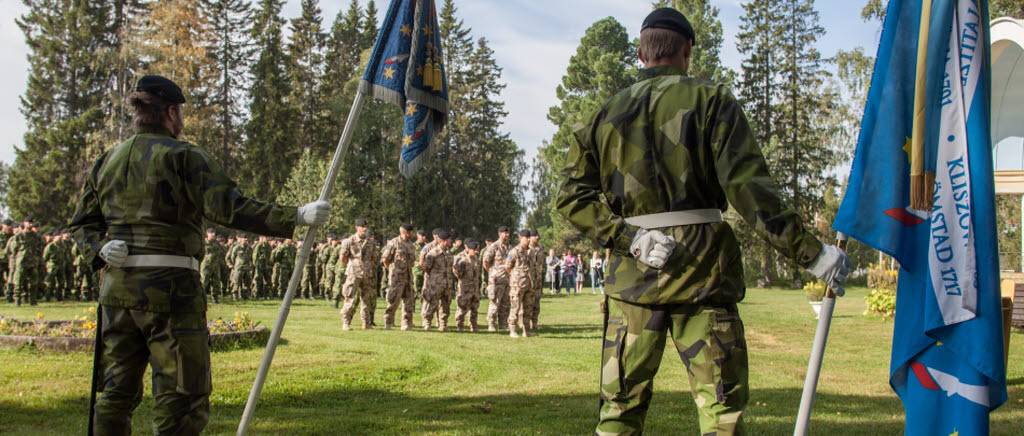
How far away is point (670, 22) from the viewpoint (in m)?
3.19

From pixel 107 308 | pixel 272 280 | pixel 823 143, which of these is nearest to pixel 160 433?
pixel 107 308

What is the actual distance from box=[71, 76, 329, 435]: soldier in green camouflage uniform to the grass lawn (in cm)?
231

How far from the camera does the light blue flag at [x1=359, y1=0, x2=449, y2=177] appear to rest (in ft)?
15.5

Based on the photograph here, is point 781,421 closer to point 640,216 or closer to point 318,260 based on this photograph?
point 640,216

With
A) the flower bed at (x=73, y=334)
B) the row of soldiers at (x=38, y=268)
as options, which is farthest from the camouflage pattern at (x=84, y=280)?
the flower bed at (x=73, y=334)

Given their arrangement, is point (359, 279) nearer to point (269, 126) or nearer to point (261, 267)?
point (261, 267)

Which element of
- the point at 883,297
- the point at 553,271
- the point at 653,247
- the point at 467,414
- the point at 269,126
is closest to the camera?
the point at 653,247

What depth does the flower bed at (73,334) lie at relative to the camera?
8875 millimetres

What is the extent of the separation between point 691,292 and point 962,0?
81.5 inches

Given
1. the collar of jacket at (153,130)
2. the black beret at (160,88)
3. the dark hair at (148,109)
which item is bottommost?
the collar of jacket at (153,130)

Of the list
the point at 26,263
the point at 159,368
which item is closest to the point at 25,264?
the point at 26,263

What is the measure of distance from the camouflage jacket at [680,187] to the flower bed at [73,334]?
7.67 m

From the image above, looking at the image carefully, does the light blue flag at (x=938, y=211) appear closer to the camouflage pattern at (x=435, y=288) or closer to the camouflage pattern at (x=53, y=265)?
the camouflage pattern at (x=435, y=288)

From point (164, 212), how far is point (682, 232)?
241 cm
